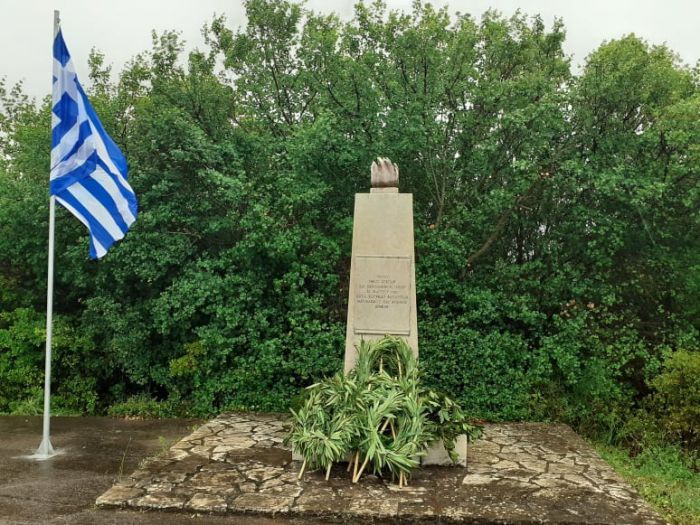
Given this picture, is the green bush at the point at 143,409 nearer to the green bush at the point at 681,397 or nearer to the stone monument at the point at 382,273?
the stone monument at the point at 382,273

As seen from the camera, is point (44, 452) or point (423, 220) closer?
point (44, 452)

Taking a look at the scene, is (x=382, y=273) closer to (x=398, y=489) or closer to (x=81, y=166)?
(x=398, y=489)

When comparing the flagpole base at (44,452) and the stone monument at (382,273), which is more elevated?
the stone monument at (382,273)

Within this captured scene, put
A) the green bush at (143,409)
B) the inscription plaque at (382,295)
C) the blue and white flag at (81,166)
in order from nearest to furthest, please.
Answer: the inscription plaque at (382,295)
the blue and white flag at (81,166)
the green bush at (143,409)

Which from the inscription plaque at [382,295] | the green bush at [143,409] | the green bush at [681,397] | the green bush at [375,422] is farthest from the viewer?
the green bush at [143,409]

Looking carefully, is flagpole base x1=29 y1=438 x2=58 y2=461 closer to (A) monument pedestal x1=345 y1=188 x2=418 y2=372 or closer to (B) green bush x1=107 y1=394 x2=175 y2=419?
(B) green bush x1=107 y1=394 x2=175 y2=419

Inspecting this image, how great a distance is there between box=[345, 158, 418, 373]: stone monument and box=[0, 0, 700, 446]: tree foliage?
1.82 meters

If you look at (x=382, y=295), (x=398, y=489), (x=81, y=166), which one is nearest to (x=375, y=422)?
(x=398, y=489)

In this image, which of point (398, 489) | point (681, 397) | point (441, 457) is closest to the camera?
point (398, 489)

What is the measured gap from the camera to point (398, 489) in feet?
15.1

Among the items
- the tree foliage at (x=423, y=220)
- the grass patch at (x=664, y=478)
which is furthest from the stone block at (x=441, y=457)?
the tree foliage at (x=423, y=220)

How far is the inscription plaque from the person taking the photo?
5.72m

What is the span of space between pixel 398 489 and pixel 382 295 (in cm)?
181

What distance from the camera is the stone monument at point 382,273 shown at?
5727 millimetres
